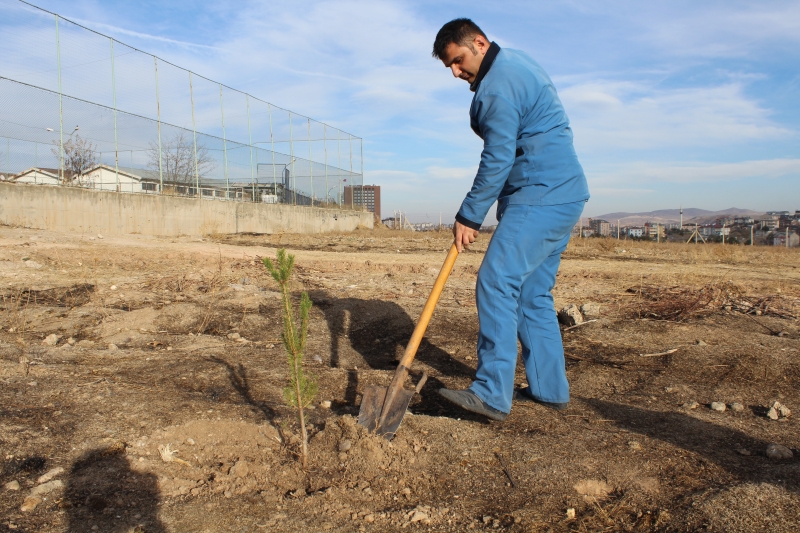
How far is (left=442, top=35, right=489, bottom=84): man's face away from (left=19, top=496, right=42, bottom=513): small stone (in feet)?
7.64

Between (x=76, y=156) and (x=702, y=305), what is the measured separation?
12874 mm

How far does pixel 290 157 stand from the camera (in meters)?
23.3

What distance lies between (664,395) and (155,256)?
7762mm

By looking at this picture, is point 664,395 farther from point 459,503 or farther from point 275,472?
point 275,472

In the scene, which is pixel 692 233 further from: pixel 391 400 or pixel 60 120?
pixel 391 400

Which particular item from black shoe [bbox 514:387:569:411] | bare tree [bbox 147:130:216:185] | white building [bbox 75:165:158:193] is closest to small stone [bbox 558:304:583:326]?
black shoe [bbox 514:387:569:411]

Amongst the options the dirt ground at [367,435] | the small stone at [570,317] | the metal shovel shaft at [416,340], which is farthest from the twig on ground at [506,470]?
the small stone at [570,317]

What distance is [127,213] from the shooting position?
14086 mm

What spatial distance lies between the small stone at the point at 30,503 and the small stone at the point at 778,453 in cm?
247

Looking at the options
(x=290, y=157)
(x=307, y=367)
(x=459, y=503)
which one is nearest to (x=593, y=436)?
(x=459, y=503)

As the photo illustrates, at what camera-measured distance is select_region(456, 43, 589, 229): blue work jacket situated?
252cm

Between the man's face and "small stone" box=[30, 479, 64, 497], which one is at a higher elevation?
the man's face

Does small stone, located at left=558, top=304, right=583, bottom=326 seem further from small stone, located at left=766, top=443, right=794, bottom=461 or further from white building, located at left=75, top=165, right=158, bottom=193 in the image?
white building, located at left=75, top=165, right=158, bottom=193

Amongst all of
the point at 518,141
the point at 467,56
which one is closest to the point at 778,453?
the point at 518,141
